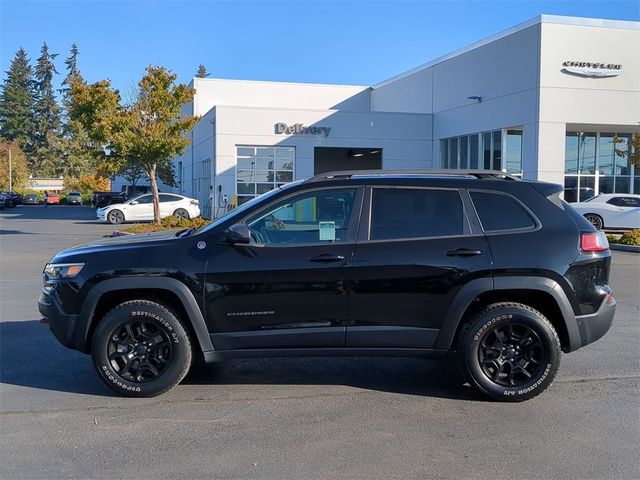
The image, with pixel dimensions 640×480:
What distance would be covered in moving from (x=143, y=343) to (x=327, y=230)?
5.98 feet

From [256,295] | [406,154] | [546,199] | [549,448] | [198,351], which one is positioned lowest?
[549,448]

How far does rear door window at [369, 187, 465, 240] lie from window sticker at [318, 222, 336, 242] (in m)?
0.31

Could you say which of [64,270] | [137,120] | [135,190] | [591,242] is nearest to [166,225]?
[137,120]

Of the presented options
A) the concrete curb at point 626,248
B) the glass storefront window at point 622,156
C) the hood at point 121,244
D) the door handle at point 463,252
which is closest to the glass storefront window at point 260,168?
the glass storefront window at point 622,156

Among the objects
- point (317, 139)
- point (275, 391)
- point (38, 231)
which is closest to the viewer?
point (275, 391)

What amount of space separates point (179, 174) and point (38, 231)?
25.3 meters

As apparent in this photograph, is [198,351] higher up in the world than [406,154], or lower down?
lower down

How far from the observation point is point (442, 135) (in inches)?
1203

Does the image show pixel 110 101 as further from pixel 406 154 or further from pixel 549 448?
pixel 549 448

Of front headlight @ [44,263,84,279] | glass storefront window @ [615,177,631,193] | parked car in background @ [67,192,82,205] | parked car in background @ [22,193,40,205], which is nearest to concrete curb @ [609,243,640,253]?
glass storefront window @ [615,177,631,193]

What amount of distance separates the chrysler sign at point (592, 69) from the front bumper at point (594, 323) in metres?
20.8

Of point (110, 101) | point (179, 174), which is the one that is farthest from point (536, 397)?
point (179, 174)

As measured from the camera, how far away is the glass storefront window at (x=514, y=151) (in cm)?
2538

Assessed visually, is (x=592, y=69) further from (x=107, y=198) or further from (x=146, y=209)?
(x=107, y=198)
